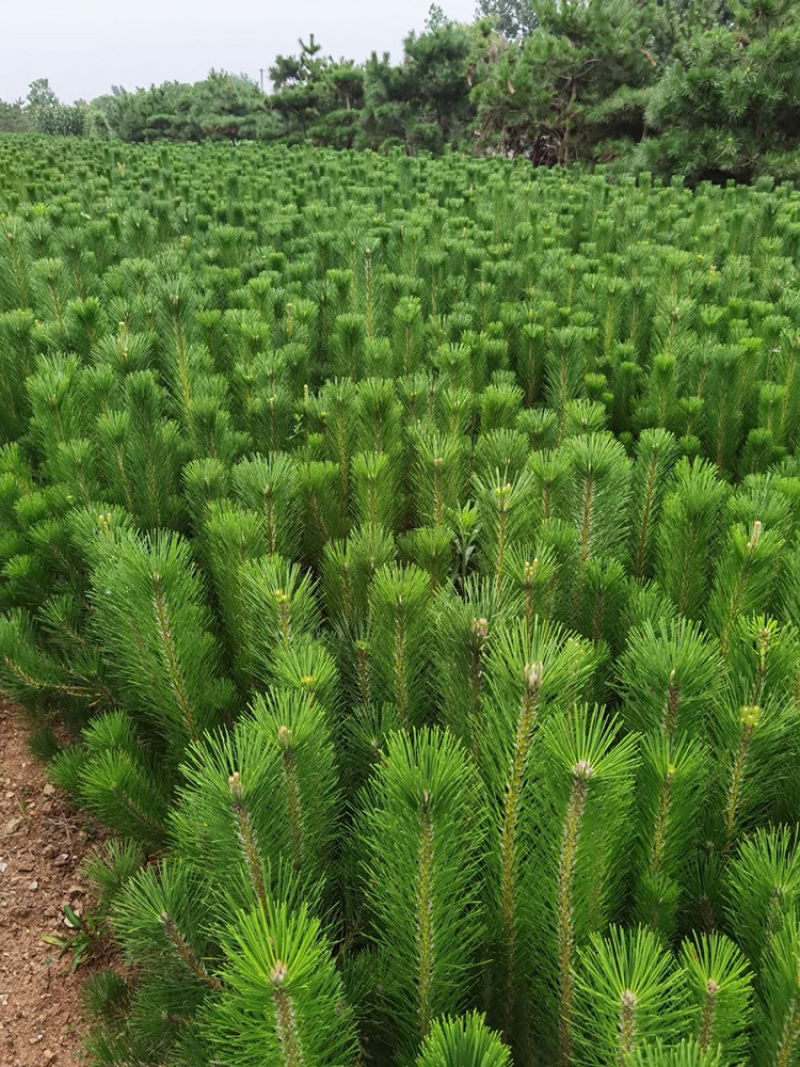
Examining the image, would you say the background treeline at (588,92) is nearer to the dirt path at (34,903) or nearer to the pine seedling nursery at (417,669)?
the pine seedling nursery at (417,669)

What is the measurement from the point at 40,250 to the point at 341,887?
4.18 metres

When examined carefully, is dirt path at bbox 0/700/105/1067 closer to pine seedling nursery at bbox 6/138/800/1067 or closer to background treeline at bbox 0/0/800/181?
pine seedling nursery at bbox 6/138/800/1067

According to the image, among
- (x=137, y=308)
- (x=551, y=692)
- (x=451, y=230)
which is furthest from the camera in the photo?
(x=451, y=230)

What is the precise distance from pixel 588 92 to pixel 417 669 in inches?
551

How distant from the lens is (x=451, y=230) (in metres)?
5.34

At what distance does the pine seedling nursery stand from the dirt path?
17 centimetres

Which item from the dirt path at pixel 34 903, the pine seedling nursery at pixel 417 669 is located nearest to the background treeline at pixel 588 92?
the pine seedling nursery at pixel 417 669

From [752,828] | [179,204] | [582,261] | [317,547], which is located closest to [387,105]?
[179,204]

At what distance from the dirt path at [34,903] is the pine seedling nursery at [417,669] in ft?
0.54

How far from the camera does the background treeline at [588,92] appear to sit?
8.48 meters

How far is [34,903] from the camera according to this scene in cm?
188

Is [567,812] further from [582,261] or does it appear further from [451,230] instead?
[451,230]

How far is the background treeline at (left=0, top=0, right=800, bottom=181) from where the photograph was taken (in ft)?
27.8

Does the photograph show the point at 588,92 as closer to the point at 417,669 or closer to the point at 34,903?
the point at 417,669
